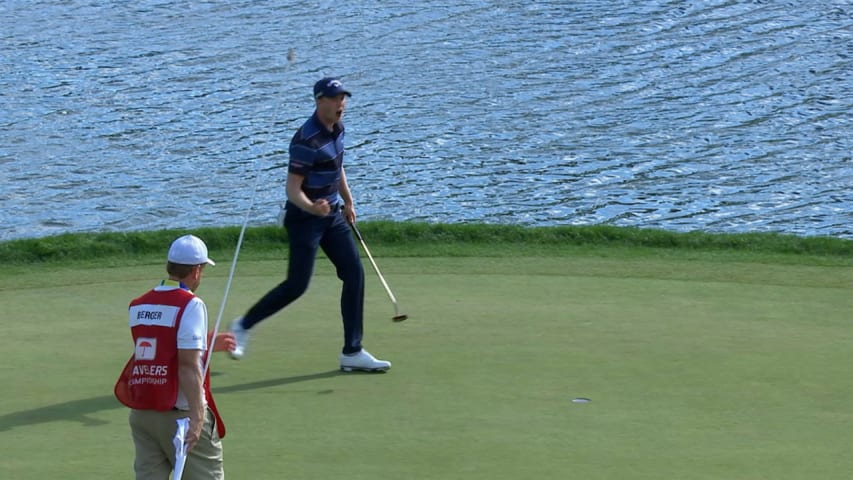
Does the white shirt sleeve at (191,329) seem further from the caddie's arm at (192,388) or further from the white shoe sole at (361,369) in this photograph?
the white shoe sole at (361,369)

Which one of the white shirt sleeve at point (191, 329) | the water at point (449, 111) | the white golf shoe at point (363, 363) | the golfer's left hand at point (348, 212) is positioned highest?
the white shirt sleeve at point (191, 329)

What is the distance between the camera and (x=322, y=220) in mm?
8891

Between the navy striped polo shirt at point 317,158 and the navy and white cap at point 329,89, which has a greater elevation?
the navy and white cap at point 329,89

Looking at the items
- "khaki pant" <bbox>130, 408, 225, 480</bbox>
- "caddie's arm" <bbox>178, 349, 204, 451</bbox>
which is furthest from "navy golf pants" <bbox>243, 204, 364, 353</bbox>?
"caddie's arm" <bbox>178, 349, 204, 451</bbox>

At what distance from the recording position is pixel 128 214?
59.0 ft

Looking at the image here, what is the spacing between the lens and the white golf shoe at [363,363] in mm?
8742

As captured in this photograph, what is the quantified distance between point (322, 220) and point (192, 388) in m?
3.32

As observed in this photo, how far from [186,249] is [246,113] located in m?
17.5

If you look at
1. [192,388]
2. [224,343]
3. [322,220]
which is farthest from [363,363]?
[192,388]

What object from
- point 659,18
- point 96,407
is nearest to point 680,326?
point 96,407

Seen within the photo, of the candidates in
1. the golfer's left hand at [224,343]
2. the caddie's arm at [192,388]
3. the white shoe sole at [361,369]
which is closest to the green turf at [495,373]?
the white shoe sole at [361,369]

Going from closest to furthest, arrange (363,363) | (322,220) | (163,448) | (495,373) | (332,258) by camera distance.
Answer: (163,448), (495,373), (363,363), (322,220), (332,258)

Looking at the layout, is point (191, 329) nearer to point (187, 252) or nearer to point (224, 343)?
point (187, 252)

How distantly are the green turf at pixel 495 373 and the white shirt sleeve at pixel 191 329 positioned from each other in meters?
1.25
